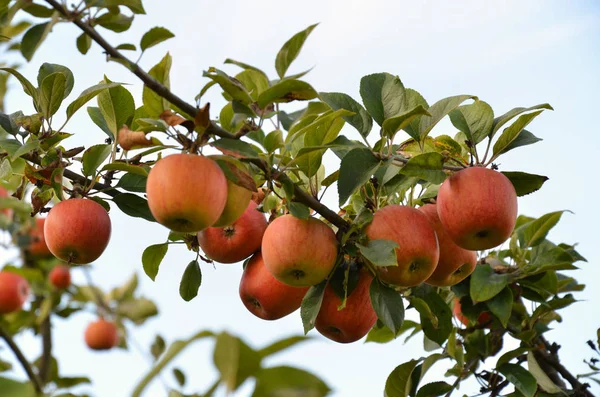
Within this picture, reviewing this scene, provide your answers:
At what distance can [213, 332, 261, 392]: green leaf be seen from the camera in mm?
588

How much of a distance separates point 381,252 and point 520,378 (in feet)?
2.90

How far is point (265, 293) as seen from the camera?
1.64 metres

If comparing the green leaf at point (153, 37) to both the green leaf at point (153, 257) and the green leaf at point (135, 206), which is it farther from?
the green leaf at point (153, 257)

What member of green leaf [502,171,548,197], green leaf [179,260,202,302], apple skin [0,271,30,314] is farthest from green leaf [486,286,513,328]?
apple skin [0,271,30,314]

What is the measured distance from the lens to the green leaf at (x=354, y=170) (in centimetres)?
149

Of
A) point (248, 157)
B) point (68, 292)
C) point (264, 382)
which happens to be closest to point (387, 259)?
point (248, 157)

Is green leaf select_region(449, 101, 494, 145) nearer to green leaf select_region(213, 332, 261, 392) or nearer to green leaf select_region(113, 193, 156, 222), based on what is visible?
green leaf select_region(113, 193, 156, 222)

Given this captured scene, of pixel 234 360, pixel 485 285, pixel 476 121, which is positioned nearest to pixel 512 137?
pixel 476 121

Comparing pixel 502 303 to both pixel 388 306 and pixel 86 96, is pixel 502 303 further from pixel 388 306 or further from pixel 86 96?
pixel 86 96

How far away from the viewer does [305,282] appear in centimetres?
154

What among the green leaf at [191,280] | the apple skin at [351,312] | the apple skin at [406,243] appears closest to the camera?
the apple skin at [406,243]

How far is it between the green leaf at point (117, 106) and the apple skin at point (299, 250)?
48cm

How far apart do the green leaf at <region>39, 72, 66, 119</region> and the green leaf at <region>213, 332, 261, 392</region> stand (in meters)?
1.22

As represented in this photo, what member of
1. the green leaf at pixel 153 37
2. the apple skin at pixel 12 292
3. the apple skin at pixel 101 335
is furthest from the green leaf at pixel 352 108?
the apple skin at pixel 101 335
